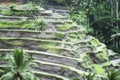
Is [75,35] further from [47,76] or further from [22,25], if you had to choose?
[47,76]

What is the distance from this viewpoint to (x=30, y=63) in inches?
1085

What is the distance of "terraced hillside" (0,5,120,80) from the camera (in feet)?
102

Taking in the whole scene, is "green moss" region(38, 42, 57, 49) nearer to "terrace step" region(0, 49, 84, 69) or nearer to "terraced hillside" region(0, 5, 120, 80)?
"terraced hillside" region(0, 5, 120, 80)

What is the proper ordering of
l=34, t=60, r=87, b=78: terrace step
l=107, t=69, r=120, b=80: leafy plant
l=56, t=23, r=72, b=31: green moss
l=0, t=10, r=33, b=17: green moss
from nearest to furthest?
l=107, t=69, r=120, b=80: leafy plant < l=34, t=60, r=87, b=78: terrace step < l=56, t=23, r=72, b=31: green moss < l=0, t=10, r=33, b=17: green moss

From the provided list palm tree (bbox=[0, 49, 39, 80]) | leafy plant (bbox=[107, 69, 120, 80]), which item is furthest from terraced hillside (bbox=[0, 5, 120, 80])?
palm tree (bbox=[0, 49, 39, 80])

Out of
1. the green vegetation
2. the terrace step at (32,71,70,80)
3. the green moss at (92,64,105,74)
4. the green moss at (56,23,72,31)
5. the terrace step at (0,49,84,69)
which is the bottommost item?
the green moss at (92,64,105,74)

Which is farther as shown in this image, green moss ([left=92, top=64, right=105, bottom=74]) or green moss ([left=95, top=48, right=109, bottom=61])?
green moss ([left=95, top=48, right=109, bottom=61])

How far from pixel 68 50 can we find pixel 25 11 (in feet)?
28.3

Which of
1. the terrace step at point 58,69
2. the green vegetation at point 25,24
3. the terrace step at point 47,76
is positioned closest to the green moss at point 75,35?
the green vegetation at point 25,24

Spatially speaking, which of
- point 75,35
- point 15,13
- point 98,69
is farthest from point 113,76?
point 15,13

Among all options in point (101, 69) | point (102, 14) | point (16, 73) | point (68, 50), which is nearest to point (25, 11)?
point (68, 50)

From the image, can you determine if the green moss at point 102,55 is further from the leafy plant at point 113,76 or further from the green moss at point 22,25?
the leafy plant at point 113,76

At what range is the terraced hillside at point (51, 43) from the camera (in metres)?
Answer: 31.0

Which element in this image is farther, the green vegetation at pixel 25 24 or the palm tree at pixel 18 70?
the green vegetation at pixel 25 24
